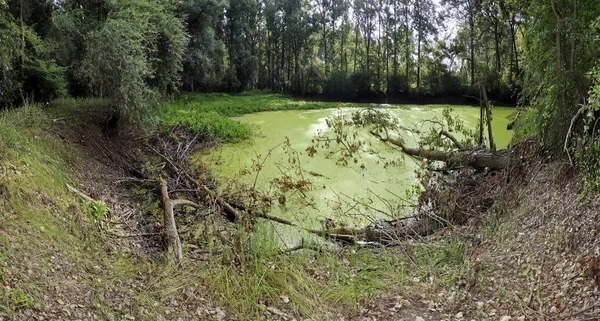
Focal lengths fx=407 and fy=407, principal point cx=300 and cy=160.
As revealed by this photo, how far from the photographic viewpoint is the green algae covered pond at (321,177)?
535cm

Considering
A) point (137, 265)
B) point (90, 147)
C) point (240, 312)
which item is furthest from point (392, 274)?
point (90, 147)

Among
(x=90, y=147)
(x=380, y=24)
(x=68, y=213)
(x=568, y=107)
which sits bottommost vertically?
(x=68, y=213)

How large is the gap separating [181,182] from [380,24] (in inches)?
959

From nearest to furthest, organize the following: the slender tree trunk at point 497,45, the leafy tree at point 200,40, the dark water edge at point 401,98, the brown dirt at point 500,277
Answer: the brown dirt at point 500,277, the leafy tree at point 200,40, the slender tree trunk at point 497,45, the dark water edge at point 401,98

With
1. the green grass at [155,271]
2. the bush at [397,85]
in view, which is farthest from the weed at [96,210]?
the bush at [397,85]

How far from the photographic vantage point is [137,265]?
3.35 metres

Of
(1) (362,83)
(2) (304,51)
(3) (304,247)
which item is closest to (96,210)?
(3) (304,247)

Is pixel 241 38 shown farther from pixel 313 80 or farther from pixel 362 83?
pixel 362 83

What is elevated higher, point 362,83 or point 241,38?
point 241,38

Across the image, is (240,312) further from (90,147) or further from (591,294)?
(90,147)

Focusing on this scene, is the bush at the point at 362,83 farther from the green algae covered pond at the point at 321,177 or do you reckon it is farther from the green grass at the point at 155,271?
the green grass at the point at 155,271

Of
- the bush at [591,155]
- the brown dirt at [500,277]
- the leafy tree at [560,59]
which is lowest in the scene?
the brown dirt at [500,277]

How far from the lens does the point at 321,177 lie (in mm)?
6730

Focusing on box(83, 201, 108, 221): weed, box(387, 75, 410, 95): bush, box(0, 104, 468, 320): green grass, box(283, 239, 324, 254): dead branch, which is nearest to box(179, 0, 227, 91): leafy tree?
box(387, 75, 410, 95): bush
